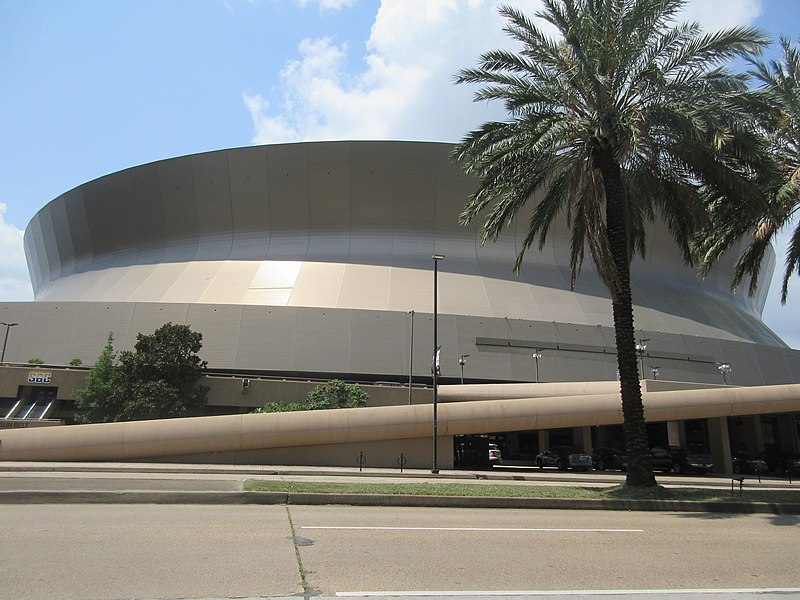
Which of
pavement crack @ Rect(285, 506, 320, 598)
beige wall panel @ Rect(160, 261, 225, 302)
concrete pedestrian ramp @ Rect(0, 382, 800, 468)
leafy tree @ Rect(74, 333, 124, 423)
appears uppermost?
beige wall panel @ Rect(160, 261, 225, 302)

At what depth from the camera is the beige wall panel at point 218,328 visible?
137 ft

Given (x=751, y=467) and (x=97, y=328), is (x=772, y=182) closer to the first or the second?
(x=751, y=467)

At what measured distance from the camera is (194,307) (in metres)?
43.0

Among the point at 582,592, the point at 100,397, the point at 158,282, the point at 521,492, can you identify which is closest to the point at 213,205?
the point at 158,282

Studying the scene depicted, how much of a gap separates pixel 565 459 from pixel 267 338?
21639 mm

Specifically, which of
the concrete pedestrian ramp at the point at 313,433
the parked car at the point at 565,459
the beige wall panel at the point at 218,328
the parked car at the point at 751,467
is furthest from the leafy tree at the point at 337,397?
the parked car at the point at 751,467

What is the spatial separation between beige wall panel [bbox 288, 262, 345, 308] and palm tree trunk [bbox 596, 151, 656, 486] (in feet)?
99.7

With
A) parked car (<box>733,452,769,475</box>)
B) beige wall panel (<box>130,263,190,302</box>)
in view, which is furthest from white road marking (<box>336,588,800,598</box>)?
beige wall panel (<box>130,263,190,302</box>)

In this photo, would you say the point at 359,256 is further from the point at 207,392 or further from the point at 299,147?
the point at 207,392

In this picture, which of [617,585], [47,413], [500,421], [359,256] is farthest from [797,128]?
[47,413]

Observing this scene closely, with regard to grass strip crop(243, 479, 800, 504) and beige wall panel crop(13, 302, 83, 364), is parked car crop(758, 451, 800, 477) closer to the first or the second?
grass strip crop(243, 479, 800, 504)

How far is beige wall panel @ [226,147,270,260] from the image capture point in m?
48.7

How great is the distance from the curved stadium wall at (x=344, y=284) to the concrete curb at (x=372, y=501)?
31.2 m

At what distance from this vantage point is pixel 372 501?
10.5 m
